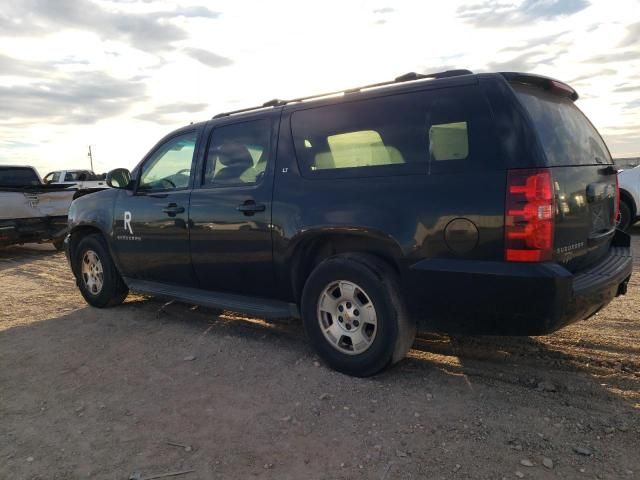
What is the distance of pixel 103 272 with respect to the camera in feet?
18.9

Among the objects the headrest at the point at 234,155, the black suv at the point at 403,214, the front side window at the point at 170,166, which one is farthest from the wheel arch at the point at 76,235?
the headrest at the point at 234,155

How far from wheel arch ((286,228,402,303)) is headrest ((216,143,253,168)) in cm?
91

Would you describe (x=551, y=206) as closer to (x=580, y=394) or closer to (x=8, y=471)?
(x=580, y=394)

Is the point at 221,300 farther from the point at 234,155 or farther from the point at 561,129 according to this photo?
the point at 561,129

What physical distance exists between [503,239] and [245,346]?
2411 millimetres

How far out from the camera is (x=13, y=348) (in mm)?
4695

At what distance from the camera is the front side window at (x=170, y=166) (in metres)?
4.90

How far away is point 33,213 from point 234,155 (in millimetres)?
7340

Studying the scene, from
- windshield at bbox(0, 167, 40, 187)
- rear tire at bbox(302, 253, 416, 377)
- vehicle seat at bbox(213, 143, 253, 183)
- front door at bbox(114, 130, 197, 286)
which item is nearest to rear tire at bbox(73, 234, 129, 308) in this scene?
front door at bbox(114, 130, 197, 286)

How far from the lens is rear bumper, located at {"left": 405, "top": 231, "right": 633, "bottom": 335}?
9.55 feet

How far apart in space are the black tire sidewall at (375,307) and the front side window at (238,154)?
1029mm

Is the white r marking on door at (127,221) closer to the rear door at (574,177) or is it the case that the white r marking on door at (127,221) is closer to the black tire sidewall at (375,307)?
the black tire sidewall at (375,307)

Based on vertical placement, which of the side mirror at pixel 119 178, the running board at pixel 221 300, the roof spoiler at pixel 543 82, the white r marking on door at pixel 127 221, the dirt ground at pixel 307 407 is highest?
the roof spoiler at pixel 543 82

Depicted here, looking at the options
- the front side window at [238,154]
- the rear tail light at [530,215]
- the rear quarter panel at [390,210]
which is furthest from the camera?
the front side window at [238,154]
